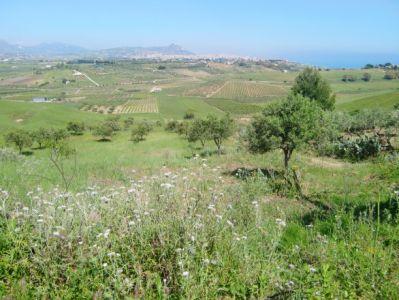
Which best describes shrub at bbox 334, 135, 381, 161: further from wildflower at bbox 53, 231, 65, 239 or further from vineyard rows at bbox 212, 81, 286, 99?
vineyard rows at bbox 212, 81, 286, 99

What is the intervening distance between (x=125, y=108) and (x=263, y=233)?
133 m

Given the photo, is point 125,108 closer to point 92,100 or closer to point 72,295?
point 92,100

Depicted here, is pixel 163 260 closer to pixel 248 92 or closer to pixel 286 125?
pixel 286 125

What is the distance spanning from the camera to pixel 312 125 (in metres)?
16.7

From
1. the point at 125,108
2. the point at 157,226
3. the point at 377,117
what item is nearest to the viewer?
the point at 157,226

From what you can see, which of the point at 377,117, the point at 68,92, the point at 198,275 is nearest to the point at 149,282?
the point at 198,275

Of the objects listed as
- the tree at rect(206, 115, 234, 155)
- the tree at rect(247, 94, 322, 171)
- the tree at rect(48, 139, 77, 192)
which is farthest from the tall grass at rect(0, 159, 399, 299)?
the tree at rect(206, 115, 234, 155)

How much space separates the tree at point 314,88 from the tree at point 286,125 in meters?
35.4

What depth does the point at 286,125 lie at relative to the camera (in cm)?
1653

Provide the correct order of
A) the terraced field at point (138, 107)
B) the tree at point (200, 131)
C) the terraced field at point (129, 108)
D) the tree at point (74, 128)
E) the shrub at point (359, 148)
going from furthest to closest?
the terraced field at point (129, 108) → the terraced field at point (138, 107) → the tree at point (74, 128) → the tree at point (200, 131) → the shrub at point (359, 148)

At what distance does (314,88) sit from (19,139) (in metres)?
47.7

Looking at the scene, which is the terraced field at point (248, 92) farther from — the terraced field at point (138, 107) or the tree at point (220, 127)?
the tree at point (220, 127)

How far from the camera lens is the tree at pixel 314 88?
5116 centimetres

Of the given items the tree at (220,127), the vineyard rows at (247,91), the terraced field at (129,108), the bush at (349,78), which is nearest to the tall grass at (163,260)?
the tree at (220,127)
